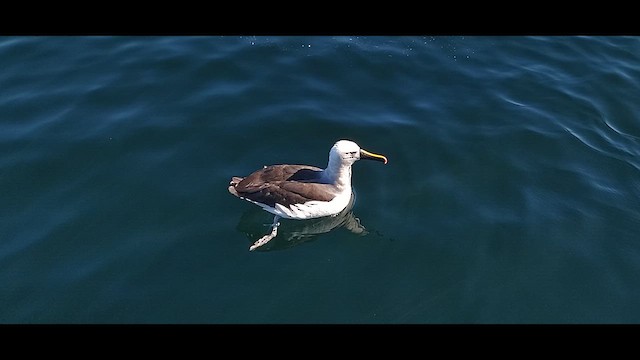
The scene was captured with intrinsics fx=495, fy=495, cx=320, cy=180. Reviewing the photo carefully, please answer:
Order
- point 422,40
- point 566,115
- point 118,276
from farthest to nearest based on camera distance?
1. point 422,40
2. point 566,115
3. point 118,276

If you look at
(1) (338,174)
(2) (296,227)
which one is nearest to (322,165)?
(1) (338,174)

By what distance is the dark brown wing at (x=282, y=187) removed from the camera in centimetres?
1123

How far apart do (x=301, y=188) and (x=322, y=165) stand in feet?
7.08

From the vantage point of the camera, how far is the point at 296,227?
11758 mm

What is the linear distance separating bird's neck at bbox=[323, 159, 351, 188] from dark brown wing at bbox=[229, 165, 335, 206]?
19cm

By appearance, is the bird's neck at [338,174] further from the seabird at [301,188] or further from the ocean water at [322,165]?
the ocean water at [322,165]

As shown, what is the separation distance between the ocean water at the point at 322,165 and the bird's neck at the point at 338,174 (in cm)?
94

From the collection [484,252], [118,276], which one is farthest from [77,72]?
[484,252]

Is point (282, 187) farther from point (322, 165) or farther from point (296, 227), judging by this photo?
point (322, 165)

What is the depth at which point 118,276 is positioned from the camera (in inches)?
408

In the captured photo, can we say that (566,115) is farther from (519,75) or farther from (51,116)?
(51,116)

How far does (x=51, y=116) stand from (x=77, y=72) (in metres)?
2.42

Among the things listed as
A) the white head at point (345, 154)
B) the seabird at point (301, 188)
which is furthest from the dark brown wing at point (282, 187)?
the white head at point (345, 154)

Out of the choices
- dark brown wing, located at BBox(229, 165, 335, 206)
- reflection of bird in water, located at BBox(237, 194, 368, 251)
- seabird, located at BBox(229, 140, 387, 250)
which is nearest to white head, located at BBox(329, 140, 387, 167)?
seabird, located at BBox(229, 140, 387, 250)
